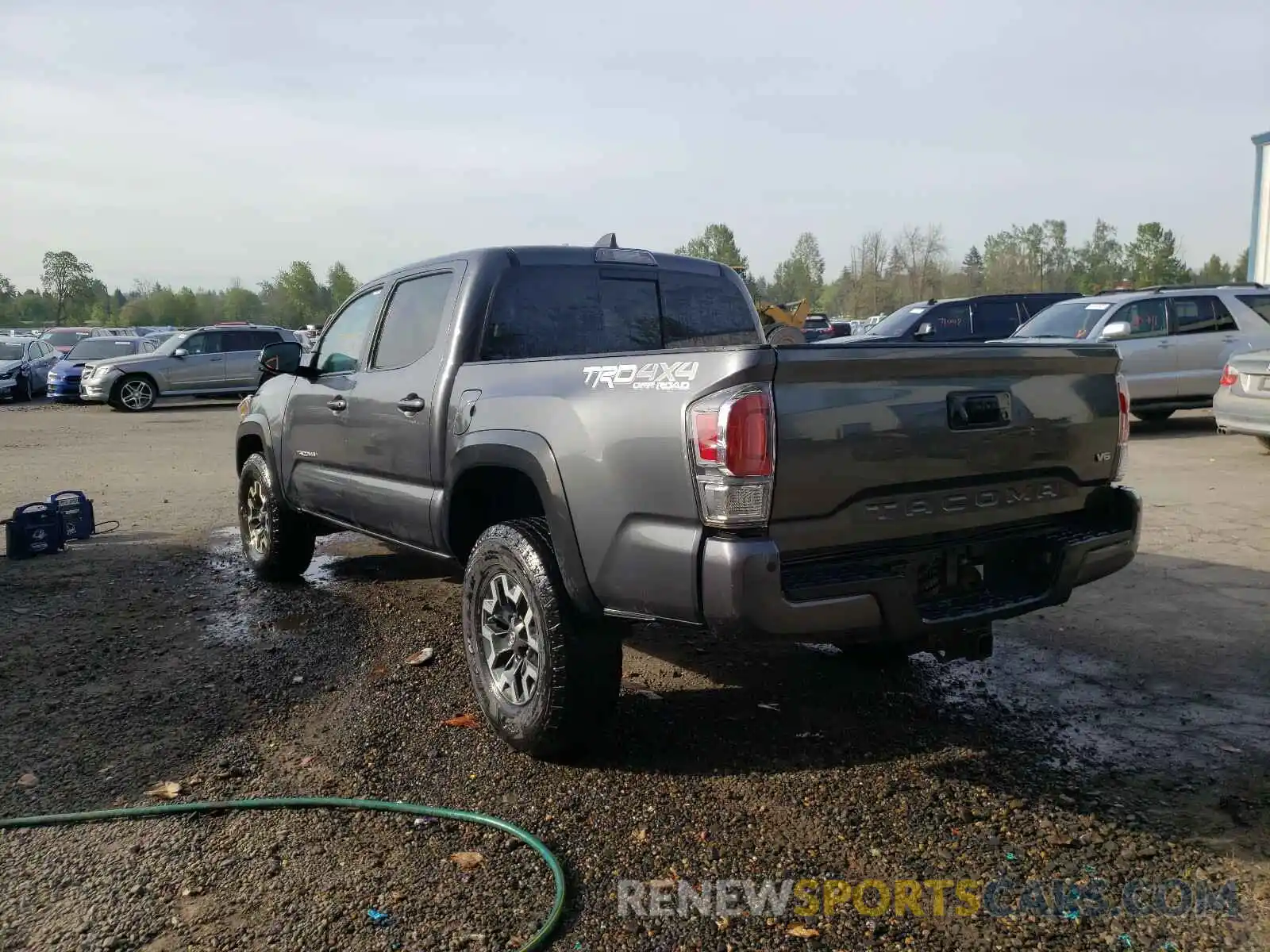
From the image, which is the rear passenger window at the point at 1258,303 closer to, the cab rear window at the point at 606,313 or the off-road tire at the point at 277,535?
the cab rear window at the point at 606,313

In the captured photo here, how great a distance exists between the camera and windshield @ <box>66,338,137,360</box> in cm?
2431

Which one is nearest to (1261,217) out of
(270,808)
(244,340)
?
(244,340)

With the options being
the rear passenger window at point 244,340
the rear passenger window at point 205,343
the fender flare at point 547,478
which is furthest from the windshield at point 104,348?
the fender flare at point 547,478

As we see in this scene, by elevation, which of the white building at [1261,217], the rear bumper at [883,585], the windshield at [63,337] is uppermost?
the white building at [1261,217]

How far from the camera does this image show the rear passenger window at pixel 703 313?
5.01m

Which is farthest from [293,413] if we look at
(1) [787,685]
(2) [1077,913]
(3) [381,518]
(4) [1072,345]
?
(2) [1077,913]

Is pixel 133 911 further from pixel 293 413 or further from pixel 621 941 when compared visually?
pixel 293 413

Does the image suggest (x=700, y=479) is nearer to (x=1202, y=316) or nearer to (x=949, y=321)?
(x=1202, y=316)

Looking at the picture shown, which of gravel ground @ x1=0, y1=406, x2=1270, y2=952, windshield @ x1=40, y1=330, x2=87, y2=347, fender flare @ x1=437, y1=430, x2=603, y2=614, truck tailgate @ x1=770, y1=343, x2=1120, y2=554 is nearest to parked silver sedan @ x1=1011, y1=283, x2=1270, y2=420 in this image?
gravel ground @ x1=0, y1=406, x2=1270, y2=952

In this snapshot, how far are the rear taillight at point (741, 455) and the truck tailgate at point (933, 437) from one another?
0.04 m

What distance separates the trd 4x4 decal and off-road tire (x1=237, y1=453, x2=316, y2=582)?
11.4ft

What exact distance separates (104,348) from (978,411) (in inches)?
1018

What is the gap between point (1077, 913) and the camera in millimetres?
2723

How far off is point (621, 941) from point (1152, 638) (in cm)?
359
